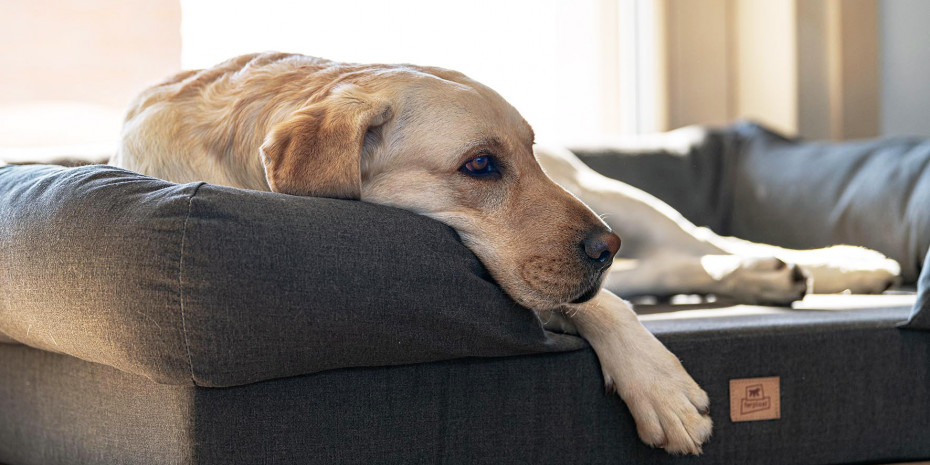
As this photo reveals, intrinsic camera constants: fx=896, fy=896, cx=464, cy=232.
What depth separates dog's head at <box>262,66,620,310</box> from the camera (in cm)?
155

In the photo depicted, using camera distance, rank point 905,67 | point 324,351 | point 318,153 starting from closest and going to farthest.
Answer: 1. point 324,351
2. point 318,153
3. point 905,67

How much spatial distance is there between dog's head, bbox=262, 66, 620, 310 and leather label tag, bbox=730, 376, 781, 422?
1.34ft

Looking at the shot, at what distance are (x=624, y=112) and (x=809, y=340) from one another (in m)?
3.07

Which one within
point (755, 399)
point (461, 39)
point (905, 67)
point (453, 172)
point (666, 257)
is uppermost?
point (461, 39)

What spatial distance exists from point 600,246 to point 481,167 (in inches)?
10.7

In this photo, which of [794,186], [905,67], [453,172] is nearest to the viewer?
[453,172]

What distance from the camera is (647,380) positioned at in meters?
1.63

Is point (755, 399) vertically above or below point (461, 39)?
below

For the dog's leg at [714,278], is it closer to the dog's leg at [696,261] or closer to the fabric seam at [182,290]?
the dog's leg at [696,261]

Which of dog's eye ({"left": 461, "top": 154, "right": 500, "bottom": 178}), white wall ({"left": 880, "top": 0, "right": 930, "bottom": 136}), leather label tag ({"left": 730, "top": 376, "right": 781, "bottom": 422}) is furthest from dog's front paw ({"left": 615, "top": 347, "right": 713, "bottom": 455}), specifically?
white wall ({"left": 880, "top": 0, "right": 930, "bottom": 136})

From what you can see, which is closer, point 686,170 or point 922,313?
point 922,313

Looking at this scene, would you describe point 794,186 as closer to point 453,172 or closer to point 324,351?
point 453,172

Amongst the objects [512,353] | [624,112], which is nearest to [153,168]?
[512,353]

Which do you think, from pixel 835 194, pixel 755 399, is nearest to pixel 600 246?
pixel 755 399
